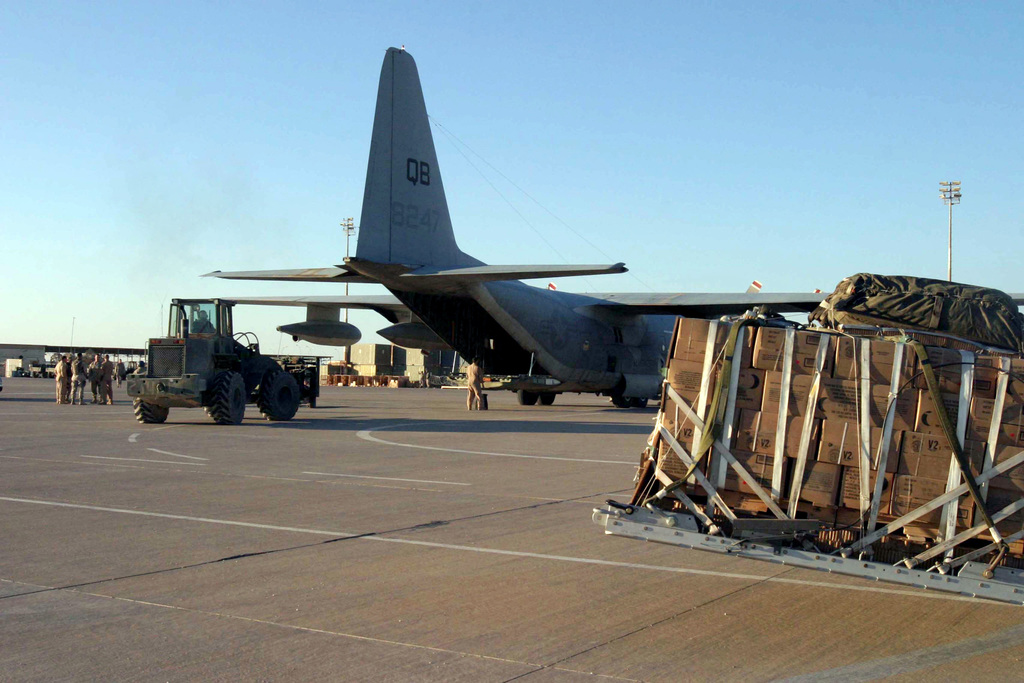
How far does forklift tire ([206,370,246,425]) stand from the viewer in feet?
68.1

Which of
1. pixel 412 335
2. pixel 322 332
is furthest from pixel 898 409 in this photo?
pixel 322 332

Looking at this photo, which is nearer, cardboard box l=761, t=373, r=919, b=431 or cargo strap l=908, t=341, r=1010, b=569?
cargo strap l=908, t=341, r=1010, b=569

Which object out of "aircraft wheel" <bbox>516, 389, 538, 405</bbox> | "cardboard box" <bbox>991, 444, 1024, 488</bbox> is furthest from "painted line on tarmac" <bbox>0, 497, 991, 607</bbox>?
"aircraft wheel" <bbox>516, 389, 538, 405</bbox>

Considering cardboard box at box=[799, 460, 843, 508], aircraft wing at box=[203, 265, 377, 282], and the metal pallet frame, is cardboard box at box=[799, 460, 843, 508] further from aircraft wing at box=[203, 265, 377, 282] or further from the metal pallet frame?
aircraft wing at box=[203, 265, 377, 282]

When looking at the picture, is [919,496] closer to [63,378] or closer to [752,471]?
[752,471]

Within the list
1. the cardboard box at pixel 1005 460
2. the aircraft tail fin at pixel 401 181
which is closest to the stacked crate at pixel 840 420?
the cardboard box at pixel 1005 460

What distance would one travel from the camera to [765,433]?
605 cm

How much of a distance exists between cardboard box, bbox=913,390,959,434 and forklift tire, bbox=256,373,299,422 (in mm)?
18855

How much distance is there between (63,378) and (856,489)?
29969 mm

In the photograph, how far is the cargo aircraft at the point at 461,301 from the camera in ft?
74.3

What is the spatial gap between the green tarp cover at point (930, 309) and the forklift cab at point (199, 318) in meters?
17.0

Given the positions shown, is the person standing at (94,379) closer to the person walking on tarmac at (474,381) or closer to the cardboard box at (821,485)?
the person walking on tarmac at (474,381)

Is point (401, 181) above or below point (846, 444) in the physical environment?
above

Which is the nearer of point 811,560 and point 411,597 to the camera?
point 811,560
